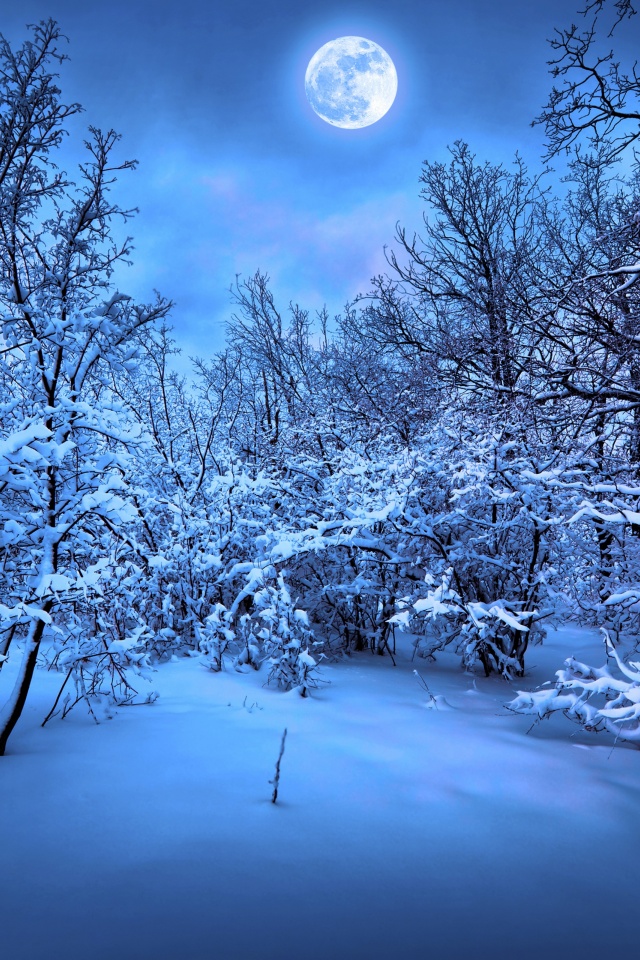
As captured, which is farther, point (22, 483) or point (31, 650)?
point (31, 650)

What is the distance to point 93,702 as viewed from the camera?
4270mm

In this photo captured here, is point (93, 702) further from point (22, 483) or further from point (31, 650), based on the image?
point (22, 483)

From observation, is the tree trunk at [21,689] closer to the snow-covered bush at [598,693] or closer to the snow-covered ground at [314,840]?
the snow-covered ground at [314,840]

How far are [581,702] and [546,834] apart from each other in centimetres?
94

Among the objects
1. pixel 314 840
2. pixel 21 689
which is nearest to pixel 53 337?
pixel 21 689

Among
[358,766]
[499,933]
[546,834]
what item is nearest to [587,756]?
[546,834]

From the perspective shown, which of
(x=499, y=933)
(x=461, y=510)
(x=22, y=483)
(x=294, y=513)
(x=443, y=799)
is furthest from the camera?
(x=294, y=513)

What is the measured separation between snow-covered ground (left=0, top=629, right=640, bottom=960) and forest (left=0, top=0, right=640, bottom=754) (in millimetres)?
457

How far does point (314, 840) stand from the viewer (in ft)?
7.63

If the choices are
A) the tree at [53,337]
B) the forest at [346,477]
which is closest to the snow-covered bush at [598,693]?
the forest at [346,477]

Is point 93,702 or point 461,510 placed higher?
point 461,510

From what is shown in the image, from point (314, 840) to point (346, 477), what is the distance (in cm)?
488

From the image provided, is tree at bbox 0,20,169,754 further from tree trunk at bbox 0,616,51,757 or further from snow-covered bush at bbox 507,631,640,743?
snow-covered bush at bbox 507,631,640,743

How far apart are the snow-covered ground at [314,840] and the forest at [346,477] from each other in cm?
46
